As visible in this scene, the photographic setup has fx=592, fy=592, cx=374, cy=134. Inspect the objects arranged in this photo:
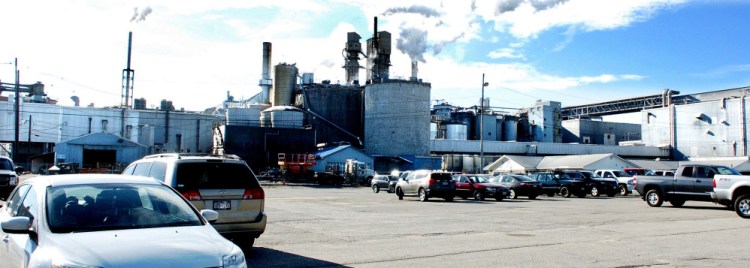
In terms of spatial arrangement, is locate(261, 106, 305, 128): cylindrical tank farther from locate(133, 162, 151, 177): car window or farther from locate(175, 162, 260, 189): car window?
locate(175, 162, 260, 189): car window

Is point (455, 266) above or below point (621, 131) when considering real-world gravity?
below

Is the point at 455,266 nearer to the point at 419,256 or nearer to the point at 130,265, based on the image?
the point at 419,256

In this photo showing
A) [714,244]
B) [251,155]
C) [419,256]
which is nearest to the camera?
[419,256]

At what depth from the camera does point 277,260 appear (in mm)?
9711

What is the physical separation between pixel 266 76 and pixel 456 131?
99.0 ft

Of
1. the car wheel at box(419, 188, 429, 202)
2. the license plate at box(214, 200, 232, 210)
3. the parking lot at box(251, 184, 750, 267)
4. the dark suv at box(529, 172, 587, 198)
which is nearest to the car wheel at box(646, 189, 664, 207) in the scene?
the parking lot at box(251, 184, 750, 267)

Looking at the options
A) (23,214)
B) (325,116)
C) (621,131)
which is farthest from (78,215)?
(621,131)

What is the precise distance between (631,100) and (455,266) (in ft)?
322

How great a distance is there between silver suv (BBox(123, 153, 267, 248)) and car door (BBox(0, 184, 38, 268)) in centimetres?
316

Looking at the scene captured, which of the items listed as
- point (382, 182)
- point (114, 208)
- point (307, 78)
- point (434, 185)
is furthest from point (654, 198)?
point (307, 78)

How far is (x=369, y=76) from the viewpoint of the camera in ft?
281

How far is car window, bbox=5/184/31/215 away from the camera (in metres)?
6.75

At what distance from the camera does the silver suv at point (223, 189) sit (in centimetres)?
1006

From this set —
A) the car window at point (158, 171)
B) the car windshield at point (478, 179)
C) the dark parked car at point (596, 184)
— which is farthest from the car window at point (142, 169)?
the dark parked car at point (596, 184)
